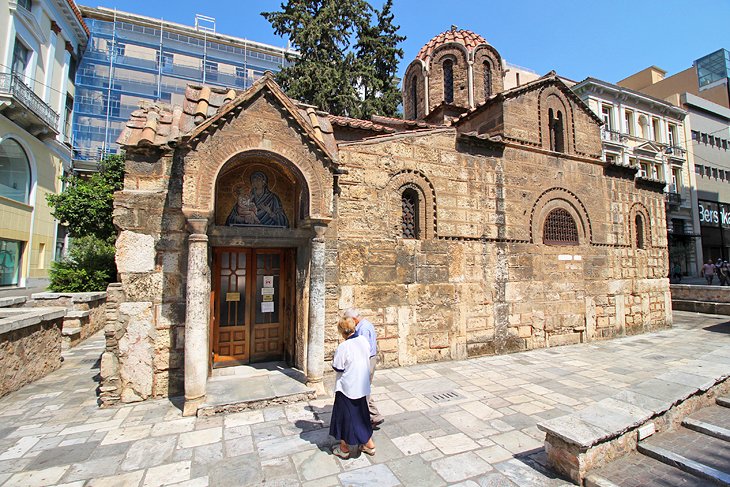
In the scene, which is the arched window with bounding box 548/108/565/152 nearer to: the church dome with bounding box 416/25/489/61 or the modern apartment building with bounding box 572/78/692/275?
the church dome with bounding box 416/25/489/61

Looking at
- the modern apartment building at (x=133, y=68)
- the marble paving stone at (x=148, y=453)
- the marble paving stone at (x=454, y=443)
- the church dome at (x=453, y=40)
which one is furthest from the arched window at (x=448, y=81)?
the modern apartment building at (x=133, y=68)

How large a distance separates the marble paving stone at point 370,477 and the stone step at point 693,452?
Result: 9.68 feet

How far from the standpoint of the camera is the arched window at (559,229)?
987cm

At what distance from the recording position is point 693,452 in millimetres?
4074

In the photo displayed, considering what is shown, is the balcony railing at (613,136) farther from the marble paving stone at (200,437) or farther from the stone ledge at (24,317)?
the stone ledge at (24,317)

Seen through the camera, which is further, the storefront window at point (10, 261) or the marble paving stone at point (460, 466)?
the storefront window at point (10, 261)

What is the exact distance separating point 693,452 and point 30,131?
81.9 feet

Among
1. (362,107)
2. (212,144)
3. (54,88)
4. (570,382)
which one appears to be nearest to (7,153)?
(54,88)

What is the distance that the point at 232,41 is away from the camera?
30.8m

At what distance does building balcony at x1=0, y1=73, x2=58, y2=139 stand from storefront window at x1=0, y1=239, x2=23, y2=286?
5.49 metres

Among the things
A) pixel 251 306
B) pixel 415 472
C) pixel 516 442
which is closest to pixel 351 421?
pixel 415 472

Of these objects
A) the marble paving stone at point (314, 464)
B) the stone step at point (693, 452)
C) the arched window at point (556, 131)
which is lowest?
the marble paving stone at point (314, 464)

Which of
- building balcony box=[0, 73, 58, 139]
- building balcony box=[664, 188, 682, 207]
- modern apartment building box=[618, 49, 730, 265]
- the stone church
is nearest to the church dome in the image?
the stone church

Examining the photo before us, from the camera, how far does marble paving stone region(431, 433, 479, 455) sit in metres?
4.22
